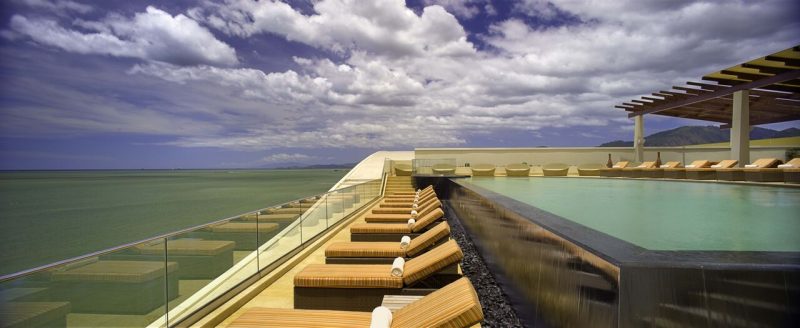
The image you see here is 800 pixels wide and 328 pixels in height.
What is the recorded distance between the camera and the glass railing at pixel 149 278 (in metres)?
2.59

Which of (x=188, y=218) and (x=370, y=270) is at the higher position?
(x=370, y=270)

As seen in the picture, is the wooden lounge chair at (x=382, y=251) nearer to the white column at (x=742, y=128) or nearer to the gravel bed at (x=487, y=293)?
the gravel bed at (x=487, y=293)

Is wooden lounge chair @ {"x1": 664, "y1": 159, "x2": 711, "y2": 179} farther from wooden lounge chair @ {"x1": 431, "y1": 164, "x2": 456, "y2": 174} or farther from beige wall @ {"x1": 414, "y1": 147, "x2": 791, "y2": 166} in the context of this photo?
beige wall @ {"x1": 414, "y1": 147, "x2": 791, "y2": 166}

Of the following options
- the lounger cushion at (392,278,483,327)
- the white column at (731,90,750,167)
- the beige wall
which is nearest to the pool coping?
the lounger cushion at (392,278,483,327)

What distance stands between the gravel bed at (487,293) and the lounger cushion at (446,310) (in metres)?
1.09

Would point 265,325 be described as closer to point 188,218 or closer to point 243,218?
point 243,218

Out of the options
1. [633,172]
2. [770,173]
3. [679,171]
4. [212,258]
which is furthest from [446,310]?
[633,172]

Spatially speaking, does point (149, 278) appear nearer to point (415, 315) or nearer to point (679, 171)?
point (415, 315)

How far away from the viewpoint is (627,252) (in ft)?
6.75

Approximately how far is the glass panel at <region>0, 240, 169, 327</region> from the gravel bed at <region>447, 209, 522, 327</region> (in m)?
2.75

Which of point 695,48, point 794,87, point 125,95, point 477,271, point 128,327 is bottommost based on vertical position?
point 477,271

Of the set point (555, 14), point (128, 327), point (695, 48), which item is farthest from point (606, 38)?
point (128, 327)

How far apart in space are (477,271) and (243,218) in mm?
3482

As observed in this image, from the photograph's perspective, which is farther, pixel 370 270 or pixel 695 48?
pixel 695 48
